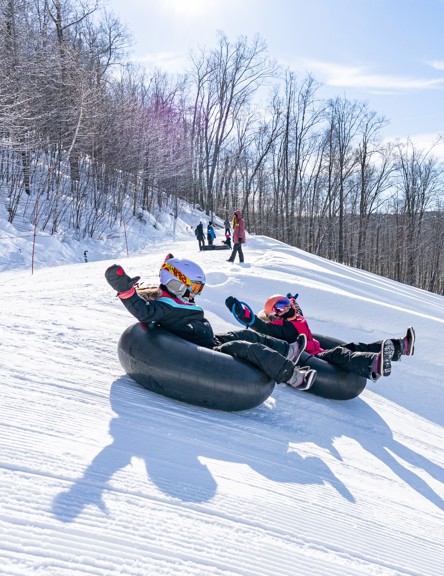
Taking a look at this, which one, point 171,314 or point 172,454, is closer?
point 172,454

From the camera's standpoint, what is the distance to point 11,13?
48.5 feet

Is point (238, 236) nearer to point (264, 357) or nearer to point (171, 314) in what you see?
point (171, 314)

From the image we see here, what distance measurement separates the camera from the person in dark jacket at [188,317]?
350 cm

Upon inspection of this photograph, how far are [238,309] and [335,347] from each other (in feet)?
4.13

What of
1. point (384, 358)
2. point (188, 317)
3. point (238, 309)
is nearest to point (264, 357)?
point (188, 317)

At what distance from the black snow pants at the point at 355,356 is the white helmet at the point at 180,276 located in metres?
1.91

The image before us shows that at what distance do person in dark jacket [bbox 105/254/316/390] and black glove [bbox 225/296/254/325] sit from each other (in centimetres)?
68

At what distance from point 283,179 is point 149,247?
612 inches

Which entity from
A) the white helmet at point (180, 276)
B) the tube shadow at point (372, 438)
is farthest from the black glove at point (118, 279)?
the tube shadow at point (372, 438)

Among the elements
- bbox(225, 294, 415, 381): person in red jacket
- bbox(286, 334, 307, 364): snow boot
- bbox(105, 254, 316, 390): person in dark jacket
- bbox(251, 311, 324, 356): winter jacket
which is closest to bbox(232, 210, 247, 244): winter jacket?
bbox(225, 294, 415, 381): person in red jacket

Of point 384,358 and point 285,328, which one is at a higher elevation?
point 285,328

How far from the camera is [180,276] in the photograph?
379 centimetres

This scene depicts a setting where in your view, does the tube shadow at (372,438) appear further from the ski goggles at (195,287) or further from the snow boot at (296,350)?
the ski goggles at (195,287)

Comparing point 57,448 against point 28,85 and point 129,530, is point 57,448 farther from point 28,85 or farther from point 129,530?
point 28,85
